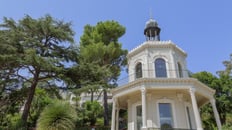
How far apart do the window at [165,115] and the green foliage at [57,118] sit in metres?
8.02

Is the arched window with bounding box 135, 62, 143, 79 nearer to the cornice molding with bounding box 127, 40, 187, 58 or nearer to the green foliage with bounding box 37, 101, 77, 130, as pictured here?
the cornice molding with bounding box 127, 40, 187, 58

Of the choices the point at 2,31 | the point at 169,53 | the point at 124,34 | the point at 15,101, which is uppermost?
the point at 124,34

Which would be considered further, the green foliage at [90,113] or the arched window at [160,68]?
the green foliage at [90,113]

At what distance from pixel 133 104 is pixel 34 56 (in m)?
8.58

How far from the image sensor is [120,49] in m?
26.3

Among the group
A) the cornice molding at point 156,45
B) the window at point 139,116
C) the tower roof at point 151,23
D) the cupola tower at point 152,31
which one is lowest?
the window at point 139,116

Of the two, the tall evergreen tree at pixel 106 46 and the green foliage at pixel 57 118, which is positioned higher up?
the tall evergreen tree at pixel 106 46

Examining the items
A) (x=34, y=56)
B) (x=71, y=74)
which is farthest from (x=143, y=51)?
(x=34, y=56)

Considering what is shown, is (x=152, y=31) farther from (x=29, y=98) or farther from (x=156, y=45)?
(x=29, y=98)

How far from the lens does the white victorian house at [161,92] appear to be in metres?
15.7

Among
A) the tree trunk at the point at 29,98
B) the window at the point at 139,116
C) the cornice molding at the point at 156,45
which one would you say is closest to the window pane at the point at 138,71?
the cornice molding at the point at 156,45

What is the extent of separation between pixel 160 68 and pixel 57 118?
35.7 feet

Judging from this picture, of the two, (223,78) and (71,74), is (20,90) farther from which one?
(223,78)

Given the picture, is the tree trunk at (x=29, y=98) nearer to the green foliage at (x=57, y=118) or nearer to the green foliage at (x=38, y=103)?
the green foliage at (x=38, y=103)
